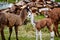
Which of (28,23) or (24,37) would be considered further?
(28,23)

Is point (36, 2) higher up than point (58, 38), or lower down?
higher up

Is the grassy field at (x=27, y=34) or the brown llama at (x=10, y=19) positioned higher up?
the brown llama at (x=10, y=19)

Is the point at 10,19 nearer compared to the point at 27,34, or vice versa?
the point at 10,19

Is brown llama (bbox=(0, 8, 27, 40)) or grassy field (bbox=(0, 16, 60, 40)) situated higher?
brown llama (bbox=(0, 8, 27, 40))

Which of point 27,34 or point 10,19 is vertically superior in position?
point 10,19

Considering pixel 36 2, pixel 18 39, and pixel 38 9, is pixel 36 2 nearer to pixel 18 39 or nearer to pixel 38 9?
pixel 38 9

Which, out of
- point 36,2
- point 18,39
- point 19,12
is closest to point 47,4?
point 36,2

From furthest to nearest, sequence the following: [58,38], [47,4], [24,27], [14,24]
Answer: [24,27] < [47,4] < [58,38] < [14,24]

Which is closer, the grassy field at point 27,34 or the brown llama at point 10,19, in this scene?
the brown llama at point 10,19

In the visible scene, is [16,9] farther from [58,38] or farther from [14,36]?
[58,38]

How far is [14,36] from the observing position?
12461 millimetres

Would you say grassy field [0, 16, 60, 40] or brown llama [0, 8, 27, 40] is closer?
brown llama [0, 8, 27, 40]

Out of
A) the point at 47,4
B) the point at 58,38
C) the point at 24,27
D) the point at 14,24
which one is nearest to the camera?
the point at 14,24

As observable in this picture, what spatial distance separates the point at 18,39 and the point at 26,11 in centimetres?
120
